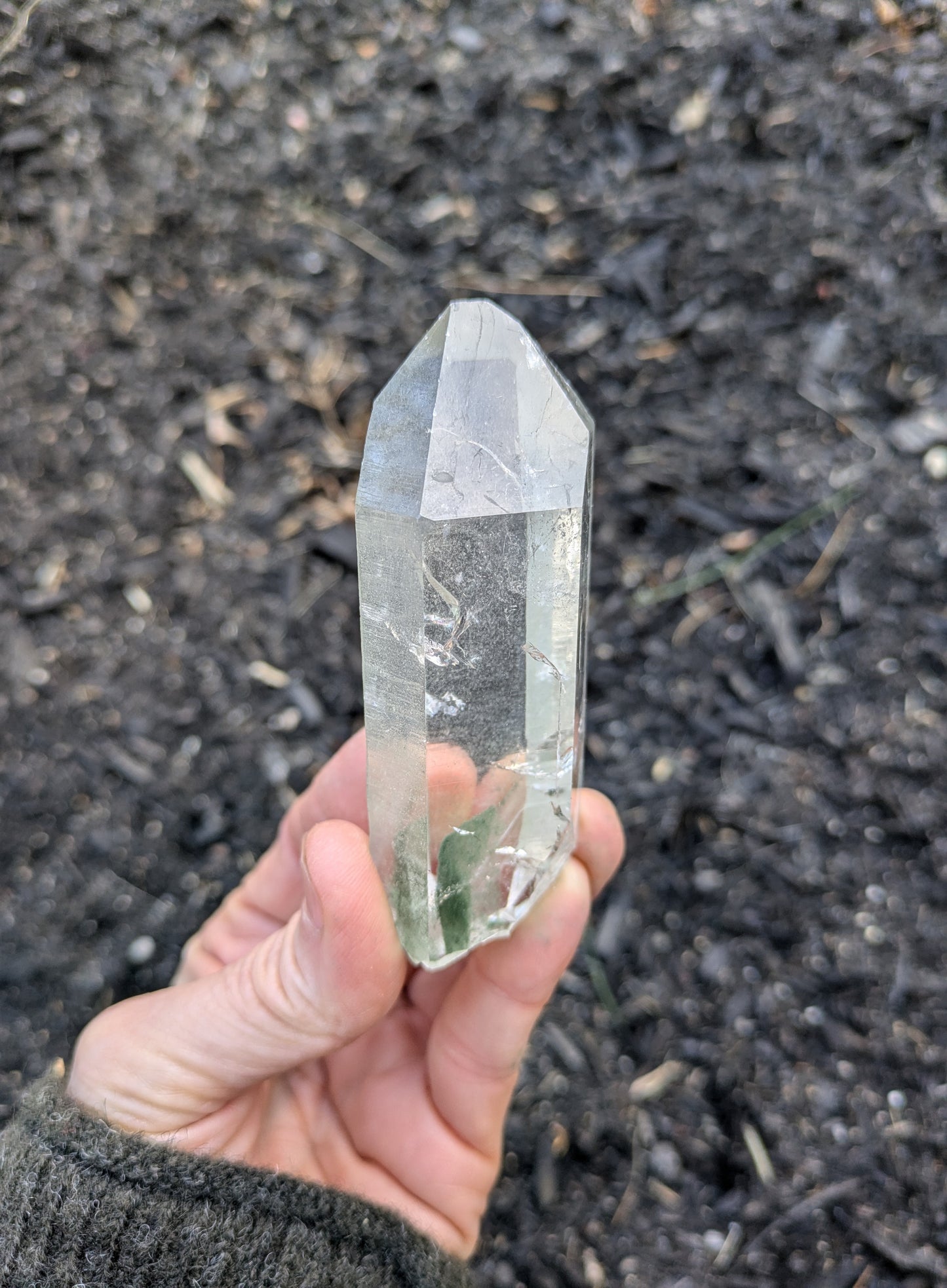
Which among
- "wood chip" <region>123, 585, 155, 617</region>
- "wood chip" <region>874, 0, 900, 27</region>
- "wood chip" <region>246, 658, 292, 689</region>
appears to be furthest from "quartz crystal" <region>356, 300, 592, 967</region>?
"wood chip" <region>874, 0, 900, 27</region>

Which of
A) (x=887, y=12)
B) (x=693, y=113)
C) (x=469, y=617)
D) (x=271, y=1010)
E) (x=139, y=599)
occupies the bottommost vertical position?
(x=139, y=599)

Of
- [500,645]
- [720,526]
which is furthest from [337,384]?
[500,645]

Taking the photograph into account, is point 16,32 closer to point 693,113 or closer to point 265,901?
point 693,113

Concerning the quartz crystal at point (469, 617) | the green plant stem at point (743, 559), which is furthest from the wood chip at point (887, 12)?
the quartz crystal at point (469, 617)

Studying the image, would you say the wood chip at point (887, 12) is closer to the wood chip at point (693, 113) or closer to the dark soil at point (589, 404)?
the dark soil at point (589, 404)

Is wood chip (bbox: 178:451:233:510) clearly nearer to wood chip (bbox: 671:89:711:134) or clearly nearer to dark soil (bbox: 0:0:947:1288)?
dark soil (bbox: 0:0:947:1288)

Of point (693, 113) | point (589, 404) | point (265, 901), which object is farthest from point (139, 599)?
point (693, 113)

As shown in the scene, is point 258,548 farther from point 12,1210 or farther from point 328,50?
point 12,1210

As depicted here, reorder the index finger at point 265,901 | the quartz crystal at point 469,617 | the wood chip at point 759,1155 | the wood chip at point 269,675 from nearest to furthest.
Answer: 1. the quartz crystal at point 469,617
2. the index finger at point 265,901
3. the wood chip at point 759,1155
4. the wood chip at point 269,675
